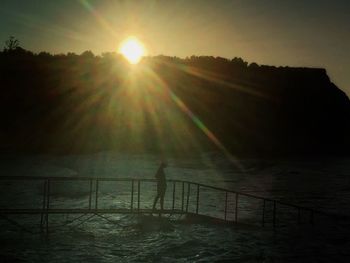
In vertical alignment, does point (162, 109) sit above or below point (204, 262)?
above

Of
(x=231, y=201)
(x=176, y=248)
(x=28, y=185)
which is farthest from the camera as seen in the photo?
(x=28, y=185)

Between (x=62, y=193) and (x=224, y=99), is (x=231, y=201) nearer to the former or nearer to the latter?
A: (x=62, y=193)

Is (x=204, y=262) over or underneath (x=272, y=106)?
underneath

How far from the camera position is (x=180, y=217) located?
15.6m

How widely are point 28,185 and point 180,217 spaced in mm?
16731

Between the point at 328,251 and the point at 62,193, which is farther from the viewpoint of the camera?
the point at 62,193

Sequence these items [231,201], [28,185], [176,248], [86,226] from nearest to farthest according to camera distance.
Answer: [176,248] < [86,226] < [231,201] < [28,185]

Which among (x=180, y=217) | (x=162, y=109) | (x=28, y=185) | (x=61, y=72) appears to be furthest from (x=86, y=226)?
(x=61, y=72)

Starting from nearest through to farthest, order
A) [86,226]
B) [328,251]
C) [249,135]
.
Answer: [328,251], [86,226], [249,135]

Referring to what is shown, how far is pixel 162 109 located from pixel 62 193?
86713 mm

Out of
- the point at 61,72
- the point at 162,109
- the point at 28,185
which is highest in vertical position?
the point at 61,72

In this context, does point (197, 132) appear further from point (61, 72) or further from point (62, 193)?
point (62, 193)

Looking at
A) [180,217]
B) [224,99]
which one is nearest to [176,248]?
[180,217]

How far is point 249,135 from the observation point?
11231 centimetres
